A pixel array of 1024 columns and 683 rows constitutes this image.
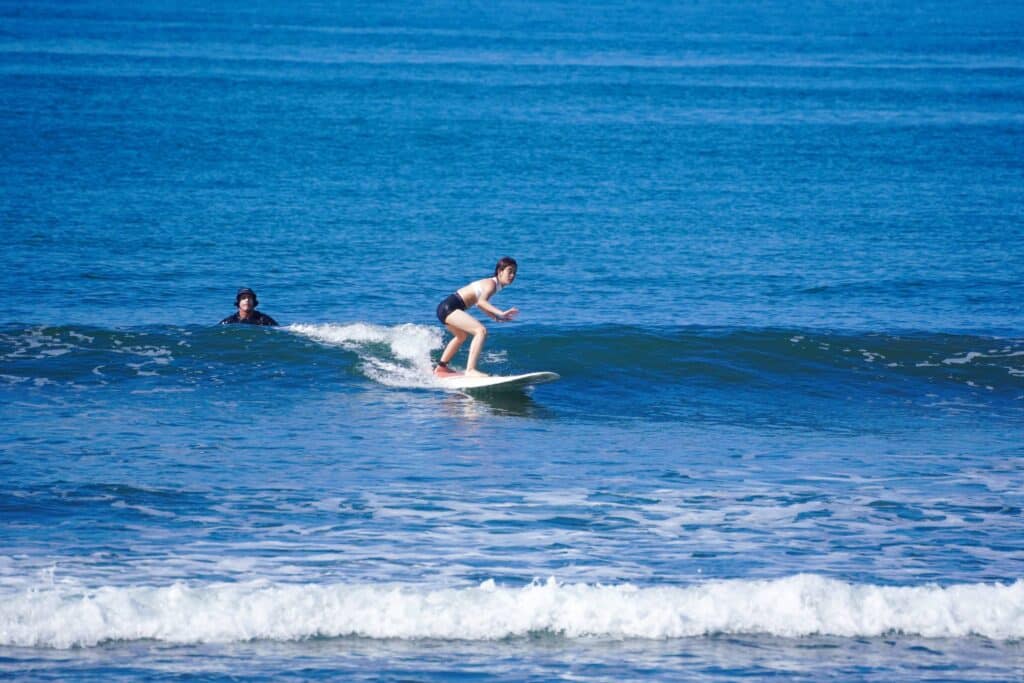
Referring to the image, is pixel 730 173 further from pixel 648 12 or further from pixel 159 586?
pixel 648 12

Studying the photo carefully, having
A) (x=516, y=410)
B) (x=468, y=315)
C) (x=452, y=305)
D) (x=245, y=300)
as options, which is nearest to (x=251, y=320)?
(x=245, y=300)

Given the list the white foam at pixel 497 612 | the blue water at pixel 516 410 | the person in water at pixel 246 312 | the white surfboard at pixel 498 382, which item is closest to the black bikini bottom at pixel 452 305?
the white surfboard at pixel 498 382

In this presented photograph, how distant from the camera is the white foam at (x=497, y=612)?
10258 millimetres

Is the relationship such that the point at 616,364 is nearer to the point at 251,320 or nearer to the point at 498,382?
the point at 498,382

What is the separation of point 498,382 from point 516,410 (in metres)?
0.71

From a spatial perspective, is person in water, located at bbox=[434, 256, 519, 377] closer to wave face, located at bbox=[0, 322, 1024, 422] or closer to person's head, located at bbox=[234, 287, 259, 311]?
wave face, located at bbox=[0, 322, 1024, 422]

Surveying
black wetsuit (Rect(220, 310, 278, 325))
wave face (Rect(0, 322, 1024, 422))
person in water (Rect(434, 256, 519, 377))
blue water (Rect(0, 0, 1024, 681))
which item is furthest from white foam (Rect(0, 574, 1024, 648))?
black wetsuit (Rect(220, 310, 278, 325))

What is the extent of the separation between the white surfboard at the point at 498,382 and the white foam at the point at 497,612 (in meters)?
7.58

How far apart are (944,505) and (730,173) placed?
106 ft

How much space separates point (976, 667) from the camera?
9836 mm

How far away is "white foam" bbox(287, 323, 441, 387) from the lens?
19875 mm

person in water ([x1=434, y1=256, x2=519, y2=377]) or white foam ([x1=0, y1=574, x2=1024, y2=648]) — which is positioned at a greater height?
person in water ([x1=434, y1=256, x2=519, y2=377])

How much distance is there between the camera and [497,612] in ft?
34.5

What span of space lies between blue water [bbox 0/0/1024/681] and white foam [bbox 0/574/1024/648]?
27mm
